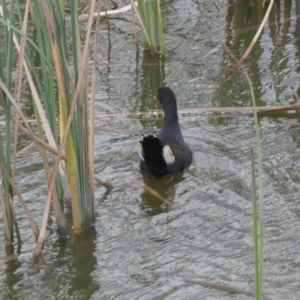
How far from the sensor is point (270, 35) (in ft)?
23.5

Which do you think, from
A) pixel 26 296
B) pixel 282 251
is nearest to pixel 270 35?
pixel 282 251

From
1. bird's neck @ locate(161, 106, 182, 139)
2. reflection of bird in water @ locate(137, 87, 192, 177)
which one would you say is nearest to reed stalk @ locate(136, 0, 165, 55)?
reflection of bird in water @ locate(137, 87, 192, 177)

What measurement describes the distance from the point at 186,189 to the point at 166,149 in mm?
298

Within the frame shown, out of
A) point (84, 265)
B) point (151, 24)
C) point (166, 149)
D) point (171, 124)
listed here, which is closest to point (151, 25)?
point (151, 24)

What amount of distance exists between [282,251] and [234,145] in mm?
1483

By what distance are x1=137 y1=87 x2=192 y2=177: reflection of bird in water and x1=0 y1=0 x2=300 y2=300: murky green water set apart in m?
0.09

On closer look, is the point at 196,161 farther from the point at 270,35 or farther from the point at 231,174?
the point at 270,35

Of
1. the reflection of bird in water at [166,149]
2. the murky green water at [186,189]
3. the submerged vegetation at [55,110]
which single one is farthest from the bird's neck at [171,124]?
the submerged vegetation at [55,110]

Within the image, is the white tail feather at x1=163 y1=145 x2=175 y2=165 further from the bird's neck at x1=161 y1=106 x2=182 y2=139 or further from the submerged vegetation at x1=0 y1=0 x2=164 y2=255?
the submerged vegetation at x1=0 y1=0 x2=164 y2=255

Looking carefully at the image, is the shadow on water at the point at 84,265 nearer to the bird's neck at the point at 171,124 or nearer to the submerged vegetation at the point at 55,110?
the submerged vegetation at the point at 55,110

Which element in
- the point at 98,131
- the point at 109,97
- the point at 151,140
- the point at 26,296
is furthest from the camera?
the point at 109,97

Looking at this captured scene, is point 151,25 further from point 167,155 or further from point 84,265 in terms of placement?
point 84,265

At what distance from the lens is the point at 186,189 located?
466cm

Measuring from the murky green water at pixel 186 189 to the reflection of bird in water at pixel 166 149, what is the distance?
9 centimetres
